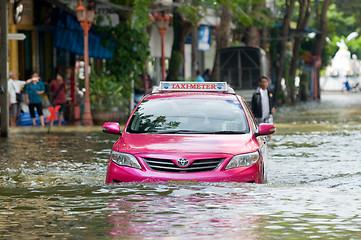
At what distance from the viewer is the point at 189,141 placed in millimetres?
10539

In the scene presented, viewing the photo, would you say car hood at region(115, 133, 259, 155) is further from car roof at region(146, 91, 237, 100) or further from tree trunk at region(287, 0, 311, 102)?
tree trunk at region(287, 0, 311, 102)

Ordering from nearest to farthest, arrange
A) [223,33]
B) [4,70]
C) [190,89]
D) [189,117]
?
[189,117]
[190,89]
[4,70]
[223,33]

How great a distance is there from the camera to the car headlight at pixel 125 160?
33.9 ft

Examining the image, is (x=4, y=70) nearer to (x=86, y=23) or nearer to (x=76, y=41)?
(x=86, y=23)

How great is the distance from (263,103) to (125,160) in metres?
9.87

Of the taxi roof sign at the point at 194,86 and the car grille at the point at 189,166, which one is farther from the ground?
the taxi roof sign at the point at 194,86

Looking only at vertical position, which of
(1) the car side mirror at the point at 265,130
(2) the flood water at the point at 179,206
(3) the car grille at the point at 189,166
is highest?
(1) the car side mirror at the point at 265,130

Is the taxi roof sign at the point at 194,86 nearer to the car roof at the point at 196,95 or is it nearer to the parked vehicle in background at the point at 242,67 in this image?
the car roof at the point at 196,95

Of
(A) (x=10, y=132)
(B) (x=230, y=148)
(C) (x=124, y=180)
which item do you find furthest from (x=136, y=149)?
(A) (x=10, y=132)

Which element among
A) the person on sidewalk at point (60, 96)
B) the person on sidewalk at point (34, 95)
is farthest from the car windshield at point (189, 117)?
the person on sidewalk at point (60, 96)

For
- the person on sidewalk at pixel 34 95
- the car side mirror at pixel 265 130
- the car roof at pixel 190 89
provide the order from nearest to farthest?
the car side mirror at pixel 265 130 → the car roof at pixel 190 89 → the person on sidewalk at pixel 34 95

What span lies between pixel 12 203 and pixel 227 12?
27555mm

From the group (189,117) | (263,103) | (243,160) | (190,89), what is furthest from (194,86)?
(263,103)

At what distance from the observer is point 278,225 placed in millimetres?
8391
